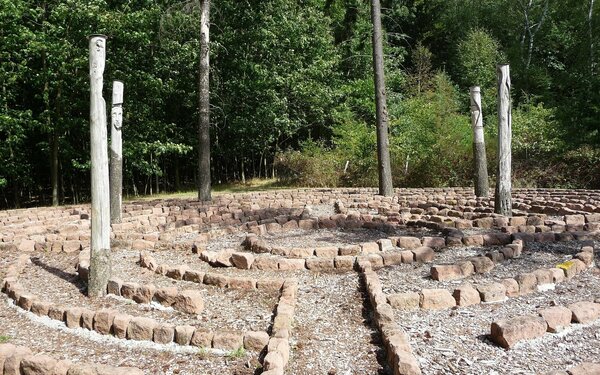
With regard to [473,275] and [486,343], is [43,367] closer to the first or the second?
[486,343]

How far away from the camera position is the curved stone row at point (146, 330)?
12.1ft

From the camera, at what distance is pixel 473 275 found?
214 inches

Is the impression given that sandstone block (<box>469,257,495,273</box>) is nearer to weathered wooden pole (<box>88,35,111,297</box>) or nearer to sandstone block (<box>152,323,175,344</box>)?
sandstone block (<box>152,323,175,344</box>)

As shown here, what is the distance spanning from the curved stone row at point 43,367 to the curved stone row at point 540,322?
2.51 m

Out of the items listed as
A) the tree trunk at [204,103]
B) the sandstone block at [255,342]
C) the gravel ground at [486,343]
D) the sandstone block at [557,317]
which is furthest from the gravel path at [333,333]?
the tree trunk at [204,103]

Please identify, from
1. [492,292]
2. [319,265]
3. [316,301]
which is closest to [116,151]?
[319,265]

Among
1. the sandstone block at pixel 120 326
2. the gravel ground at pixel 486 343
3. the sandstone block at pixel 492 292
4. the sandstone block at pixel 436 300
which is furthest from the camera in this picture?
the sandstone block at pixel 492 292

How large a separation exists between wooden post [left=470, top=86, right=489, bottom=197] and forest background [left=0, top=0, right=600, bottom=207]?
15.0ft

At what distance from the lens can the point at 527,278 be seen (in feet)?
15.7

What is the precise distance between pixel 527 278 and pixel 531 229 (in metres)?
3.09

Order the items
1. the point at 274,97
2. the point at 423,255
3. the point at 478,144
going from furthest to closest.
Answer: the point at 274,97 < the point at 478,144 < the point at 423,255

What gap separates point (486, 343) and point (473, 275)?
1871 mm

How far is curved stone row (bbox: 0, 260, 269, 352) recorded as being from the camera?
3.70 meters

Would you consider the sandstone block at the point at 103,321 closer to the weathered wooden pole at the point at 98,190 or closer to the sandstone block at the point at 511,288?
the weathered wooden pole at the point at 98,190
